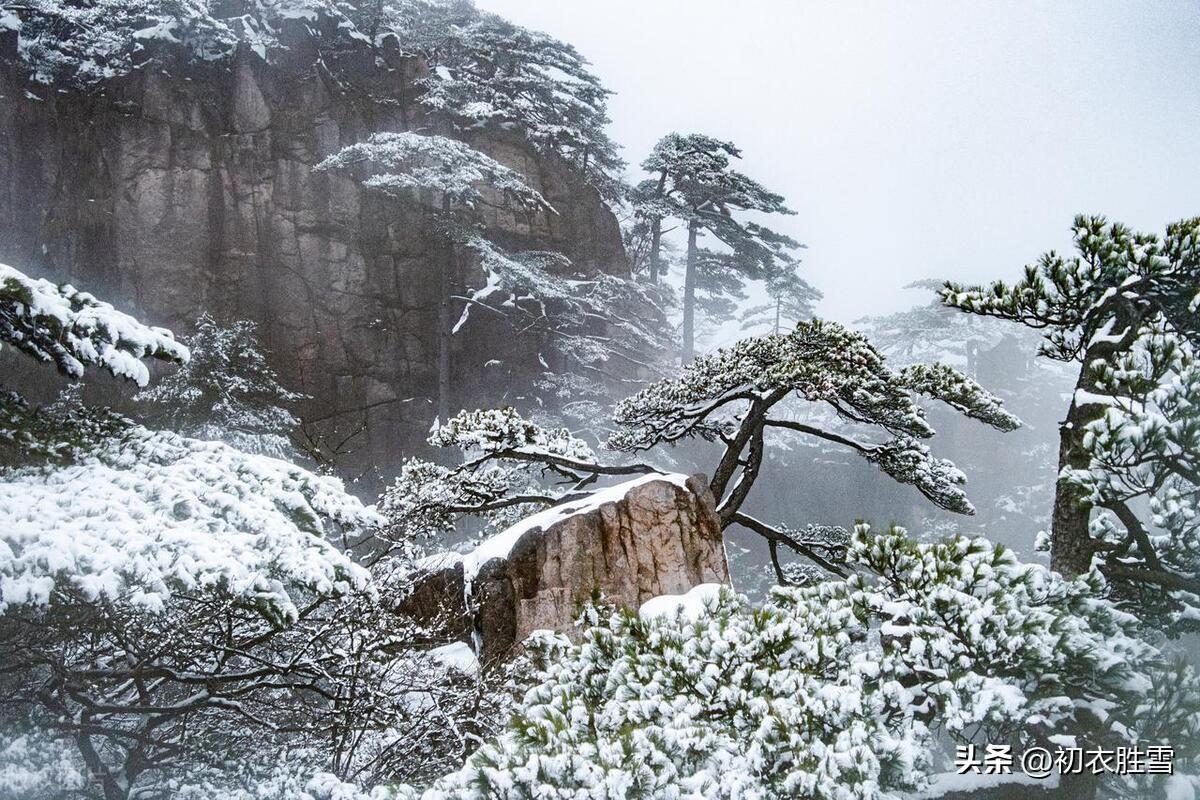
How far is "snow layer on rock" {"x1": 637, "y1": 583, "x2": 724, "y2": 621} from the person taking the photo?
2.14 meters

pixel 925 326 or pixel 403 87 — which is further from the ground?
pixel 403 87

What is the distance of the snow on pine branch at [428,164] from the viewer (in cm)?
939

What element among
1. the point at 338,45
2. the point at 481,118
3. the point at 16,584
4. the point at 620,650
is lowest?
the point at 620,650

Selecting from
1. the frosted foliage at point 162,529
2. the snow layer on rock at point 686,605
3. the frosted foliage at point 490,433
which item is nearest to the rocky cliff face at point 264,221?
the frosted foliage at point 490,433

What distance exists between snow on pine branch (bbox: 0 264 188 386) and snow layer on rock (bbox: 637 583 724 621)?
1.77 metres

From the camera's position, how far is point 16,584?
6.15 feet

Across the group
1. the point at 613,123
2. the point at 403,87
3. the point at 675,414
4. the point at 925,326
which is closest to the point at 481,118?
the point at 403,87

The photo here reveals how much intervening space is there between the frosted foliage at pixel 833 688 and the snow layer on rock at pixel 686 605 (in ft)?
0.09

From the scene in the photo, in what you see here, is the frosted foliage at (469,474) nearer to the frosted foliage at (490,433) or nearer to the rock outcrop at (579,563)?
the frosted foliage at (490,433)

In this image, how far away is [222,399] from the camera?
25.6 ft

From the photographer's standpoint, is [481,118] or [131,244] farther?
[481,118]

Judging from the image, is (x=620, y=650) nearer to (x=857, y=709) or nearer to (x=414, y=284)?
(x=857, y=709)

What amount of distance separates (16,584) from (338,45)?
1134cm

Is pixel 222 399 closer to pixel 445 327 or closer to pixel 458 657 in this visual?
pixel 445 327
